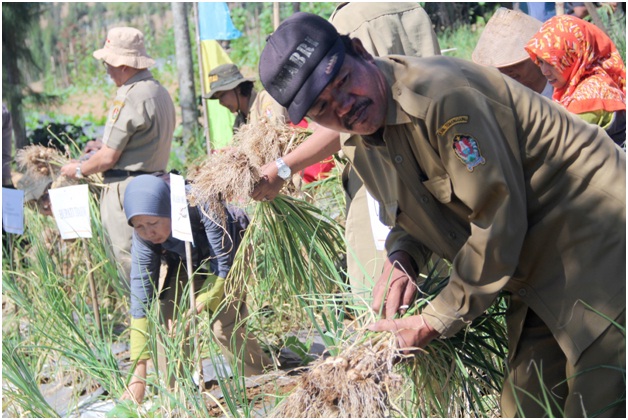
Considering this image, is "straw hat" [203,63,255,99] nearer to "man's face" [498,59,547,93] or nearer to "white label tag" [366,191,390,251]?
"man's face" [498,59,547,93]

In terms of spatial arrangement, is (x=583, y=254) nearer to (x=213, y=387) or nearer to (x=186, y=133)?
(x=213, y=387)

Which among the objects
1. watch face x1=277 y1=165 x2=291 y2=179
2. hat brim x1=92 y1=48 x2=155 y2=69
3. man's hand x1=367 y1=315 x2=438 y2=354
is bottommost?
hat brim x1=92 y1=48 x2=155 y2=69

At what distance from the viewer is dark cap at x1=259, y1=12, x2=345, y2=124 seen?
189 cm

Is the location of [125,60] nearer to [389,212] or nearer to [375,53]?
[375,53]

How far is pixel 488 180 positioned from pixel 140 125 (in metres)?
3.06

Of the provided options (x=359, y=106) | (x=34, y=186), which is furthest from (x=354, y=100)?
(x=34, y=186)

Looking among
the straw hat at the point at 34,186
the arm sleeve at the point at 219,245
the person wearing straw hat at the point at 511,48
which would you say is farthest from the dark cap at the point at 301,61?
the straw hat at the point at 34,186

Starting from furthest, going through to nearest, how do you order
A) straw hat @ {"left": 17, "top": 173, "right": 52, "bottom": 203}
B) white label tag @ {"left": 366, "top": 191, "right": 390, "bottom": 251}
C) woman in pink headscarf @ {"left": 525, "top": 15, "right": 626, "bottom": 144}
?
straw hat @ {"left": 17, "top": 173, "right": 52, "bottom": 203} < woman in pink headscarf @ {"left": 525, "top": 15, "right": 626, "bottom": 144} < white label tag @ {"left": 366, "top": 191, "right": 390, "bottom": 251}

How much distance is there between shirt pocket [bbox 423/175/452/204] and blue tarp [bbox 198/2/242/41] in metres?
5.63

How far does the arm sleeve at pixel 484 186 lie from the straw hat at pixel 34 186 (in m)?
3.76

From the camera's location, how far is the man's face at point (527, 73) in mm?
3369

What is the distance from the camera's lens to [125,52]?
4758 mm

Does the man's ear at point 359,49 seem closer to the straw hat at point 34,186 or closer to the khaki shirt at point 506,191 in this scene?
the khaki shirt at point 506,191

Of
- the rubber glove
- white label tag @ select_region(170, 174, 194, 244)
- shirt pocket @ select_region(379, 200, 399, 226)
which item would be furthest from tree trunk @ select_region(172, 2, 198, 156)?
shirt pocket @ select_region(379, 200, 399, 226)
